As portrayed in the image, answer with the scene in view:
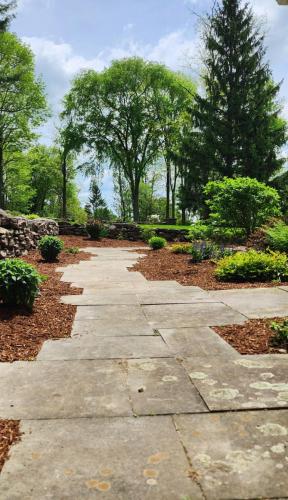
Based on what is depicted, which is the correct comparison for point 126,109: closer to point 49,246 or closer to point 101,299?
point 49,246

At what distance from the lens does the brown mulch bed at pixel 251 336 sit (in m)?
4.31

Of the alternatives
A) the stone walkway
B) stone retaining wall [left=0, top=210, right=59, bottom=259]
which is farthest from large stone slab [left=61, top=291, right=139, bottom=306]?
stone retaining wall [left=0, top=210, right=59, bottom=259]

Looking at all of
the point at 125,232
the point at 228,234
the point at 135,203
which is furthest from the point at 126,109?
the point at 228,234

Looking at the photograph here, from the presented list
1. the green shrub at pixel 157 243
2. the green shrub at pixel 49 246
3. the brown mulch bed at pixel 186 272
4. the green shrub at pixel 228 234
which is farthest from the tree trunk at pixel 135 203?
the green shrub at pixel 49 246

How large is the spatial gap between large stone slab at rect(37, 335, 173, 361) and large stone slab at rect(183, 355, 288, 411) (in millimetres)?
473

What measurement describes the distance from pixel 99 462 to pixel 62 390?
42.1 inches

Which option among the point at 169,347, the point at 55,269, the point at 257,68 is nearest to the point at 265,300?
the point at 169,347

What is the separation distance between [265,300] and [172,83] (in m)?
38.0

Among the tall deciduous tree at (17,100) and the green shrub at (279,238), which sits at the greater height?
the tall deciduous tree at (17,100)

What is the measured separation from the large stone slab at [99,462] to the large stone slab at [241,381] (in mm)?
550

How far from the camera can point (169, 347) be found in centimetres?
443

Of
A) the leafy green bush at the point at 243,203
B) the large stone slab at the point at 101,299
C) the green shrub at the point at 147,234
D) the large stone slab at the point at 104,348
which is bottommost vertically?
the large stone slab at the point at 104,348

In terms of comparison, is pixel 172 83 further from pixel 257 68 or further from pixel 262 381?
pixel 262 381

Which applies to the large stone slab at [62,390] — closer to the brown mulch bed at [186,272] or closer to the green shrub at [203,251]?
the brown mulch bed at [186,272]
